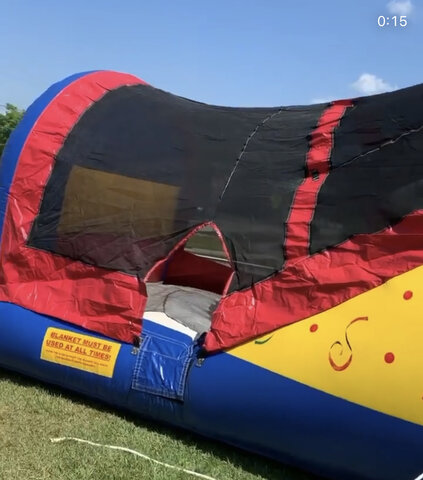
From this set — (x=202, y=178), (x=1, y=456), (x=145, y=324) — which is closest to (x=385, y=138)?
(x=202, y=178)

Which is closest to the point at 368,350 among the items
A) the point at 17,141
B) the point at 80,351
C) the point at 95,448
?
the point at 95,448

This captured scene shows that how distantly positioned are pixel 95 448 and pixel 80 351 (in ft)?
2.47

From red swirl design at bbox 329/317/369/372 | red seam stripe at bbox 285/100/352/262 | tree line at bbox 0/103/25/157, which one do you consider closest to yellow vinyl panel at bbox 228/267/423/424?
red swirl design at bbox 329/317/369/372

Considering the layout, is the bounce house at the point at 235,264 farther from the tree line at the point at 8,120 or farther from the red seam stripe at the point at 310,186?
the tree line at the point at 8,120

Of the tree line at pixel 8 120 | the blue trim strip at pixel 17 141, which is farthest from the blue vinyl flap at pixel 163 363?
the tree line at pixel 8 120

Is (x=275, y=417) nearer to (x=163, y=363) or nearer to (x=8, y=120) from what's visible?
(x=163, y=363)

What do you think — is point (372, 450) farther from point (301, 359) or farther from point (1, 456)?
point (1, 456)

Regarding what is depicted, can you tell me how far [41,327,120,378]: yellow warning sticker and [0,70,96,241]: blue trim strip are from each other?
1005mm

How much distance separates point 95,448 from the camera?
357cm

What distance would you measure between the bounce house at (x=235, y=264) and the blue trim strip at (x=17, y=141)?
0.6 inches

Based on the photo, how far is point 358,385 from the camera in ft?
9.98

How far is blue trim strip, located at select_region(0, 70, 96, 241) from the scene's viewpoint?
464cm

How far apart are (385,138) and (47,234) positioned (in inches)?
101

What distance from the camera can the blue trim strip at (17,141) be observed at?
4641 mm
